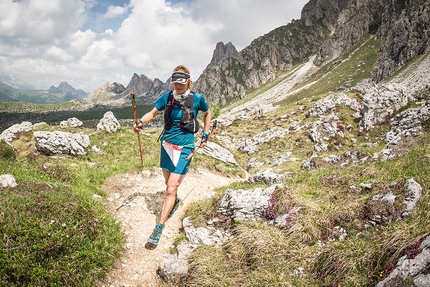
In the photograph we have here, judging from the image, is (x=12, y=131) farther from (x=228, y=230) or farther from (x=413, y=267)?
(x=413, y=267)

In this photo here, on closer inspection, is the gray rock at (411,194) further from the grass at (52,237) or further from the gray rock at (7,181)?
the gray rock at (7,181)

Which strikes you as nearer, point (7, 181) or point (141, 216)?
point (7, 181)

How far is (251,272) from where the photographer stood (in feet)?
20.4

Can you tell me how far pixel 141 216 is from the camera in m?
9.59

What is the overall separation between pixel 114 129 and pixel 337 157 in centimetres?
2014

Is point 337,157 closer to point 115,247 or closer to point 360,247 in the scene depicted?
point 360,247

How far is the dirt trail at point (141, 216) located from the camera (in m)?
6.78

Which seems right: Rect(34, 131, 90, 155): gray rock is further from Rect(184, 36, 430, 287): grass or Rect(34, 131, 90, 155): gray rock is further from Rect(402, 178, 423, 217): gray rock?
Rect(402, 178, 423, 217): gray rock

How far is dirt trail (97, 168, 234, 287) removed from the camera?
6782 mm

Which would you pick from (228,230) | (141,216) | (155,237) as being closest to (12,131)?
(141,216)

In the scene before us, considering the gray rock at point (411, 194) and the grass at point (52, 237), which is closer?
the grass at point (52, 237)

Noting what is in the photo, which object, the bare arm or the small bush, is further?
the small bush

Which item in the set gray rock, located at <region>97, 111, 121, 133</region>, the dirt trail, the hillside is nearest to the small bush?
the hillside

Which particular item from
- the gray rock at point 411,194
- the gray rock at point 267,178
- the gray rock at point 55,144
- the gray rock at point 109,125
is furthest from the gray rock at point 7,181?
the gray rock at point 109,125
